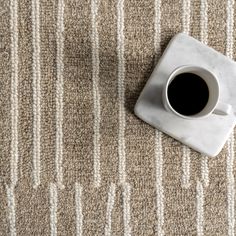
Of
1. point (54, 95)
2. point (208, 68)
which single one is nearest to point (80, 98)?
point (54, 95)

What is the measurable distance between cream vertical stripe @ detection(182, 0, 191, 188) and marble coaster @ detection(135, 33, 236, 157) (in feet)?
0.05

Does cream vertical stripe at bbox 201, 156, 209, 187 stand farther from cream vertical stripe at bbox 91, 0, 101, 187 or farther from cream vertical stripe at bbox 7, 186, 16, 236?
cream vertical stripe at bbox 7, 186, 16, 236

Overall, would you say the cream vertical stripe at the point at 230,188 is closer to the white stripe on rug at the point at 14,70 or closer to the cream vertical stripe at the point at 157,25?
the cream vertical stripe at the point at 157,25

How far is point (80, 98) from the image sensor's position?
1.73ft

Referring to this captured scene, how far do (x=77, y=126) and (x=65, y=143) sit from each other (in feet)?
0.08

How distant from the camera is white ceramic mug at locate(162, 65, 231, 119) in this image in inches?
18.5

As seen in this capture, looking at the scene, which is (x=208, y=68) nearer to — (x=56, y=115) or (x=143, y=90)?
(x=143, y=90)

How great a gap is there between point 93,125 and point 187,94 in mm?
119

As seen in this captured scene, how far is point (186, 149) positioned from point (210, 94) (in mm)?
83

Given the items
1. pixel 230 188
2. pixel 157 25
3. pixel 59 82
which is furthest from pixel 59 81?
pixel 230 188

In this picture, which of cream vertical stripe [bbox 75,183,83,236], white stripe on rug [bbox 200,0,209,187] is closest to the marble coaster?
white stripe on rug [bbox 200,0,209,187]

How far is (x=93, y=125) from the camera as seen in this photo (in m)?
0.53

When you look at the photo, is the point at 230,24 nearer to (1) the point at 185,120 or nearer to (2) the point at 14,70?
(1) the point at 185,120

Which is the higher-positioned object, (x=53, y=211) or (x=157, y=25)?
(x=157, y=25)
